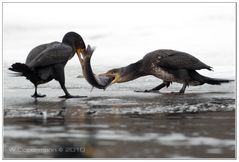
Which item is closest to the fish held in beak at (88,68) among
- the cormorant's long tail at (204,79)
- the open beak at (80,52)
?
the open beak at (80,52)

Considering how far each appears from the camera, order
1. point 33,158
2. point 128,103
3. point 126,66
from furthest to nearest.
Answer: point 126,66, point 128,103, point 33,158

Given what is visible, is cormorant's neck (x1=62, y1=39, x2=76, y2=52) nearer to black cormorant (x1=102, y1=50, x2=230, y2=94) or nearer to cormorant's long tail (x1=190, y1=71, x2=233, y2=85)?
black cormorant (x1=102, y1=50, x2=230, y2=94)

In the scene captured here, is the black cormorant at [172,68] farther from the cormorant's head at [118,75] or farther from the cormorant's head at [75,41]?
the cormorant's head at [75,41]

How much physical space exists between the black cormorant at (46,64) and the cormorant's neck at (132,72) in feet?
6.97

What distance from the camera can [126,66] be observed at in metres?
16.7

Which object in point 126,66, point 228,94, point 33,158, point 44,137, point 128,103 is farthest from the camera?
point 126,66

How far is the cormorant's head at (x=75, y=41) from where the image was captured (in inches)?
596

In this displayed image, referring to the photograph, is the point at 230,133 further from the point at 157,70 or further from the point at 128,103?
the point at 157,70

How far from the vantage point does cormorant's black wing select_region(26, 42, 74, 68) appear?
1429cm

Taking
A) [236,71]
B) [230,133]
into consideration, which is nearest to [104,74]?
[236,71]

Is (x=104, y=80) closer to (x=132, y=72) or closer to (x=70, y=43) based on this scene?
(x=132, y=72)

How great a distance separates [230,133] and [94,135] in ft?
7.32

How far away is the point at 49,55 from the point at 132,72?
9.82ft

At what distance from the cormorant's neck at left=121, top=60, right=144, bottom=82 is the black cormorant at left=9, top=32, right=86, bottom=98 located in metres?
2.13
